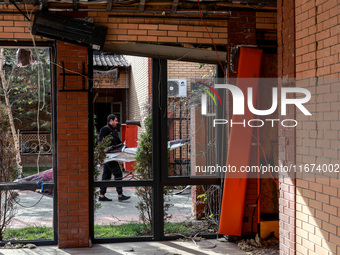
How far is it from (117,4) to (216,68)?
1.75 meters

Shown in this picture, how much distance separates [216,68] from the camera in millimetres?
6438

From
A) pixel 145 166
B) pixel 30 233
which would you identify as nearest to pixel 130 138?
pixel 145 166

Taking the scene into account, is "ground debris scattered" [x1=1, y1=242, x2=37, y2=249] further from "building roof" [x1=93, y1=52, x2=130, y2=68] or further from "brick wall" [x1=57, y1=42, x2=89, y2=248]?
"building roof" [x1=93, y1=52, x2=130, y2=68]

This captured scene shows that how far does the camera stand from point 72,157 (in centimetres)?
583

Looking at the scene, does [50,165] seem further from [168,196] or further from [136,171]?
[168,196]

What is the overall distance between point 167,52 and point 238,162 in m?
1.85

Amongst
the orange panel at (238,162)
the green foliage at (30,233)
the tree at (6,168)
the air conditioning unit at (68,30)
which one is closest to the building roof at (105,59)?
the air conditioning unit at (68,30)

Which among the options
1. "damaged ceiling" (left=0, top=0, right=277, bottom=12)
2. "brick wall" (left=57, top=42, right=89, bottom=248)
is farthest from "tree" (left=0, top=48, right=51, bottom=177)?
"damaged ceiling" (left=0, top=0, right=277, bottom=12)

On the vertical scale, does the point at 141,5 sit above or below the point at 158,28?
above

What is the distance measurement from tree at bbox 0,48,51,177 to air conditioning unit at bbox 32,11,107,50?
1.94 feet

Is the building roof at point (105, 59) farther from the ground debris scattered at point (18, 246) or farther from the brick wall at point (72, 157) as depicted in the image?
the ground debris scattered at point (18, 246)

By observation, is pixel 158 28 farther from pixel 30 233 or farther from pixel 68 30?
pixel 30 233

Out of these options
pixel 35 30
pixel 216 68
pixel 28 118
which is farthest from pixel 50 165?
pixel 216 68

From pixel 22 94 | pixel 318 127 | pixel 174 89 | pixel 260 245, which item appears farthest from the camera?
pixel 22 94
